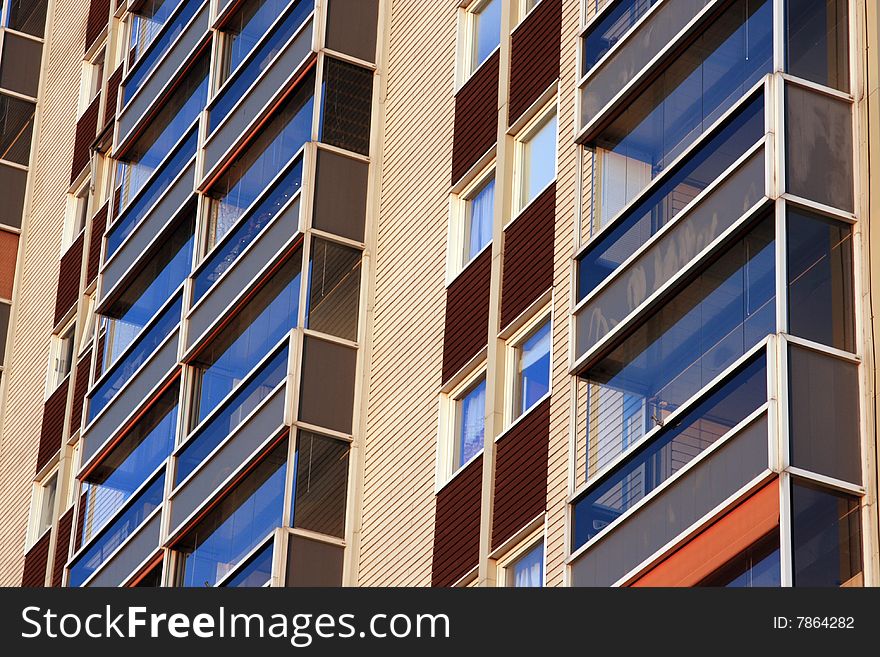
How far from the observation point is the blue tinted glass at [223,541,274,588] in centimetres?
2902

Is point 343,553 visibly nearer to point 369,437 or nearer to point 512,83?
point 369,437

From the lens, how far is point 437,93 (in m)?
31.5

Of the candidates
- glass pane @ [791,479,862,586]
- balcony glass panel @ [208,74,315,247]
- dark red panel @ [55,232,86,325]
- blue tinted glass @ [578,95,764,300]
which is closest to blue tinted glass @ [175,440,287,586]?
balcony glass panel @ [208,74,315,247]

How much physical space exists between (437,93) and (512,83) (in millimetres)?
2686

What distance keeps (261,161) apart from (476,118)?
5651mm

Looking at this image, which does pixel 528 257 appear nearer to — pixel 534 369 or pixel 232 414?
pixel 534 369

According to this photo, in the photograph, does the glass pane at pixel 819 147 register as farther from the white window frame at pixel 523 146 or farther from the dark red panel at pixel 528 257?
the white window frame at pixel 523 146

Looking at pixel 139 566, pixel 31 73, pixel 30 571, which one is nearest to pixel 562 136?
pixel 139 566

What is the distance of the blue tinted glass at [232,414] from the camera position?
101 ft

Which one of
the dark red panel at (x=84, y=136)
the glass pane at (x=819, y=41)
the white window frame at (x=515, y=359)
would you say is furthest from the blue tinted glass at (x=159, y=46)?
the glass pane at (x=819, y=41)

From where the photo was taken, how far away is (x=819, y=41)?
21.5m

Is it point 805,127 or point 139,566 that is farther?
point 139,566

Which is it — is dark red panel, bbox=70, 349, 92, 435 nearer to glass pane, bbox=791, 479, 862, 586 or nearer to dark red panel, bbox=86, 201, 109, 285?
dark red panel, bbox=86, 201, 109, 285

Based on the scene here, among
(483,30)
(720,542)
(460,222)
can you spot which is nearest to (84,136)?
(483,30)
